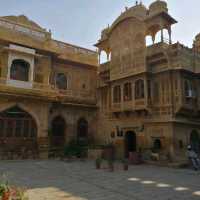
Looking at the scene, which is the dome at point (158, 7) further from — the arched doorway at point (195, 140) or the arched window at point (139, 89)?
the arched doorway at point (195, 140)

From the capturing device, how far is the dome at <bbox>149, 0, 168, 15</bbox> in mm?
17734

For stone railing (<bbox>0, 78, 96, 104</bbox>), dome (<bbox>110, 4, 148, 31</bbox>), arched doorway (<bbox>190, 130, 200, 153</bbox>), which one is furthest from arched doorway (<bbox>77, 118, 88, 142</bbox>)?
dome (<bbox>110, 4, 148, 31</bbox>)

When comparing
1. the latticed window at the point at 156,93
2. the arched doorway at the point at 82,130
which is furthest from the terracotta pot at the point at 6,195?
the arched doorway at the point at 82,130

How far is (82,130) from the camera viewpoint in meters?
22.7

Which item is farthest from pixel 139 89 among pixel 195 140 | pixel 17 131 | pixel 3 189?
pixel 3 189

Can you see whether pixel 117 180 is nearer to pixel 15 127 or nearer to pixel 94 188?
pixel 94 188

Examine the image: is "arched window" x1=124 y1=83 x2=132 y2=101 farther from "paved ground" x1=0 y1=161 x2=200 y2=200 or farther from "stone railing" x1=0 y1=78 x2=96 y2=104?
"paved ground" x1=0 y1=161 x2=200 y2=200

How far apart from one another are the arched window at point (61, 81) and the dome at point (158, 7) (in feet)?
30.3

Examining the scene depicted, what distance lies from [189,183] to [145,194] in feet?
9.92

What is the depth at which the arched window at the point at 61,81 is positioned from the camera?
2166cm

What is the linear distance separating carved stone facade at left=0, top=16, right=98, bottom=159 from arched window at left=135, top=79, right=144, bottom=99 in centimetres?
552

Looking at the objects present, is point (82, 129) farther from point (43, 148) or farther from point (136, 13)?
point (136, 13)

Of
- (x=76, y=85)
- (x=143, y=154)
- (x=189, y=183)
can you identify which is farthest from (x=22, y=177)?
(x=76, y=85)

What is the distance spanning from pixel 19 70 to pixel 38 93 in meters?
2.46
